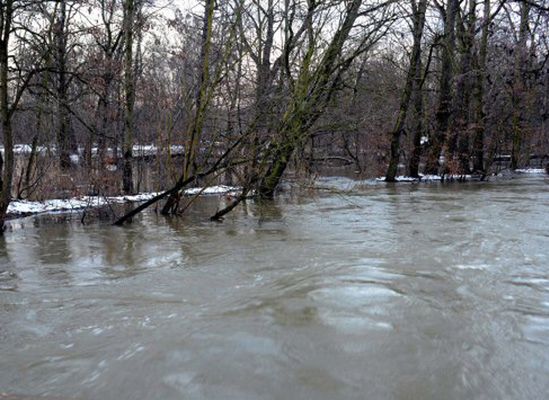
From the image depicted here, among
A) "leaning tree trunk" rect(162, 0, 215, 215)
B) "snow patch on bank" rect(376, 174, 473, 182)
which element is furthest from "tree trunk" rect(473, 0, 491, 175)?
"leaning tree trunk" rect(162, 0, 215, 215)

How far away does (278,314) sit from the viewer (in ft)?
16.4

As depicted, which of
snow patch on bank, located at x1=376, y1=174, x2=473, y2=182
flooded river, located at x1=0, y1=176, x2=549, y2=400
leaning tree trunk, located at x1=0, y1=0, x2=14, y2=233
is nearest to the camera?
flooded river, located at x1=0, y1=176, x2=549, y2=400

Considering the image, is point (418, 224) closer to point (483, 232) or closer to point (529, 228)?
point (483, 232)

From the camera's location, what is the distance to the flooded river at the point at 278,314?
3.68 meters

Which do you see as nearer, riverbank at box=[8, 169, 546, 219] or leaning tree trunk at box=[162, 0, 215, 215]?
leaning tree trunk at box=[162, 0, 215, 215]

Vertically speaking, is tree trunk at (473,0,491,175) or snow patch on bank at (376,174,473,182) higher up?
tree trunk at (473,0,491,175)

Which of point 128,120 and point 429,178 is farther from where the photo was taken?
point 429,178

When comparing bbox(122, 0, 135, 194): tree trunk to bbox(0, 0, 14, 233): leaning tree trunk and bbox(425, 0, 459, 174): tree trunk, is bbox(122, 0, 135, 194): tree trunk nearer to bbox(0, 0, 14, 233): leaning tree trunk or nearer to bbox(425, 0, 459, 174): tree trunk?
bbox(0, 0, 14, 233): leaning tree trunk

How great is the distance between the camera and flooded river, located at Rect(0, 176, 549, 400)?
3.68 metres

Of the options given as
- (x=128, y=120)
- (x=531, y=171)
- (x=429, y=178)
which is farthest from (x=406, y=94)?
(x=128, y=120)

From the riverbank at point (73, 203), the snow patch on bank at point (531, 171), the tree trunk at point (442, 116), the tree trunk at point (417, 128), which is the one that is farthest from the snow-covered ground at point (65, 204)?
the snow patch on bank at point (531, 171)

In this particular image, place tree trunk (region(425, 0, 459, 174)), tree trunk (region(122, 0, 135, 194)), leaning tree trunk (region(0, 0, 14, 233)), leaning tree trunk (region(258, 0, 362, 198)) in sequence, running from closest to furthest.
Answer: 1. leaning tree trunk (region(0, 0, 14, 233))
2. leaning tree trunk (region(258, 0, 362, 198))
3. tree trunk (region(122, 0, 135, 194))
4. tree trunk (region(425, 0, 459, 174))

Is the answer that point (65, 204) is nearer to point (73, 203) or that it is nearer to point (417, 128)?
point (73, 203)

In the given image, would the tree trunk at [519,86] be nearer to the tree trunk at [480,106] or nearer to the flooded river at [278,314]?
the tree trunk at [480,106]
